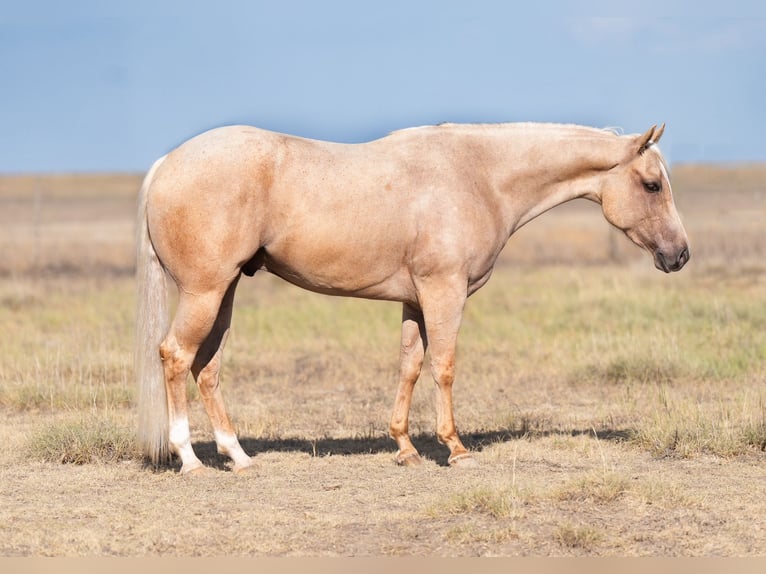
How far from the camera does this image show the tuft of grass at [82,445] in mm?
7109

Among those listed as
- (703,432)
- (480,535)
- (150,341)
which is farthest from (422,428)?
(480,535)

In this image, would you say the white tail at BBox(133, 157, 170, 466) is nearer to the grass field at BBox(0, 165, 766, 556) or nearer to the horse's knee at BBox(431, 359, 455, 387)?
Answer: the grass field at BBox(0, 165, 766, 556)

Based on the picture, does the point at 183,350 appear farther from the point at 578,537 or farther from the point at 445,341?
the point at 578,537

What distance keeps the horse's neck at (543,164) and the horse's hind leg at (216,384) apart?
2.14 m

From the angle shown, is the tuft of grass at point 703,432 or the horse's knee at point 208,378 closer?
the horse's knee at point 208,378

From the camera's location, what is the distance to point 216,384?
273 inches

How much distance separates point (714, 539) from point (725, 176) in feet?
211

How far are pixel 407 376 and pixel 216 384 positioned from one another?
4.59 ft

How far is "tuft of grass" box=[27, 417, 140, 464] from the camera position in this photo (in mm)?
7109

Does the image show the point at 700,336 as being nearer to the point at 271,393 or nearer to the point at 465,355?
the point at 465,355

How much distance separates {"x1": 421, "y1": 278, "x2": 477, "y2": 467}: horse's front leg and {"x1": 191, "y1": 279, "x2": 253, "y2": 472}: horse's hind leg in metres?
1.40

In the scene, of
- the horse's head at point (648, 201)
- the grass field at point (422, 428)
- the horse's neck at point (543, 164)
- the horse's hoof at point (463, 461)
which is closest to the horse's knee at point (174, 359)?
the grass field at point (422, 428)

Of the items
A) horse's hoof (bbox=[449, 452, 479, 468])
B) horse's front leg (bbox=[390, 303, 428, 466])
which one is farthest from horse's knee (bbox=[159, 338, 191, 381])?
horse's hoof (bbox=[449, 452, 479, 468])

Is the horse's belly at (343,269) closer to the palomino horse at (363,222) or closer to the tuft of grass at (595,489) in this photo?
the palomino horse at (363,222)
